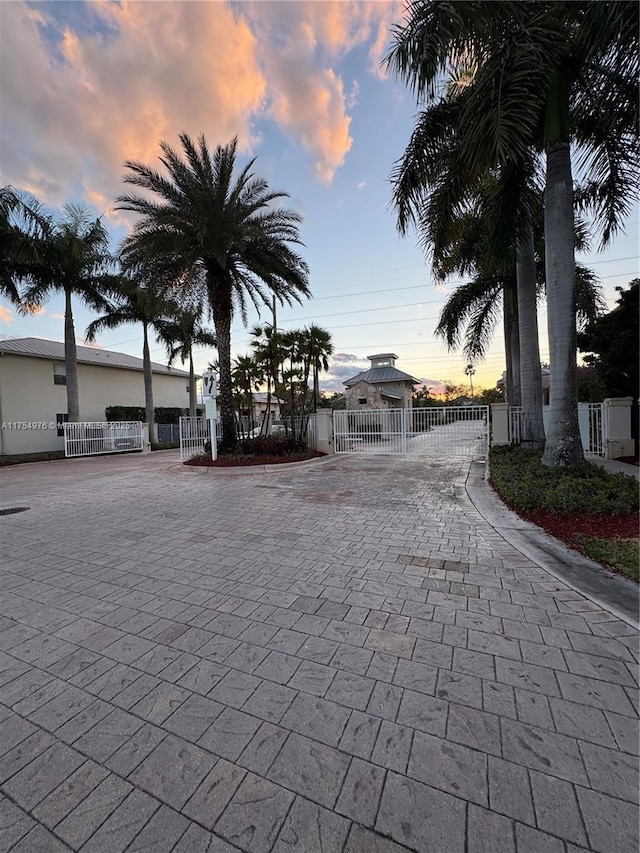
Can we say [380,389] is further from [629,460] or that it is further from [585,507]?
[585,507]

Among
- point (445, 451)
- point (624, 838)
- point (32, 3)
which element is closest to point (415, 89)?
point (32, 3)

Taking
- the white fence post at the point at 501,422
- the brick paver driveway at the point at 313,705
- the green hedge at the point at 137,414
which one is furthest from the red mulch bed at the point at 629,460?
the green hedge at the point at 137,414

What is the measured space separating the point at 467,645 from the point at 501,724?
717 millimetres

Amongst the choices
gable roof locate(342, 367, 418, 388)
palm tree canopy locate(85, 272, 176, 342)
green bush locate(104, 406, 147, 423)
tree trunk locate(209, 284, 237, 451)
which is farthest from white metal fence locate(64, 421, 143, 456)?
gable roof locate(342, 367, 418, 388)

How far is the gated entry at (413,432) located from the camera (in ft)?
46.8

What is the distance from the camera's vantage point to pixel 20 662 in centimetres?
277

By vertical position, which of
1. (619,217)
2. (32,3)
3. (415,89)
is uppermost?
(32,3)

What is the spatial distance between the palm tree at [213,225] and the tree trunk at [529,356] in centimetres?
742

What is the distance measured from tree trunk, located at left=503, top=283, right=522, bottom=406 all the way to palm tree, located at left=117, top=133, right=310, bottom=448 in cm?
831

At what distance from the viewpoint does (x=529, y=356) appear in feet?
35.3

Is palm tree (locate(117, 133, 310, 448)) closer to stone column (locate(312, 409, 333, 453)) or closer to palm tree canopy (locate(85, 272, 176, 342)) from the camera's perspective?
stone column (locate(312, 409, 333, 453))

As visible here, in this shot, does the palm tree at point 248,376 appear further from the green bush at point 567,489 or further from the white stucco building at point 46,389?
the green bush at point 567,489

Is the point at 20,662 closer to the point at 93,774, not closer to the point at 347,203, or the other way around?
the point at 93,774

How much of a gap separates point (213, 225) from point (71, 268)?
10335mm
